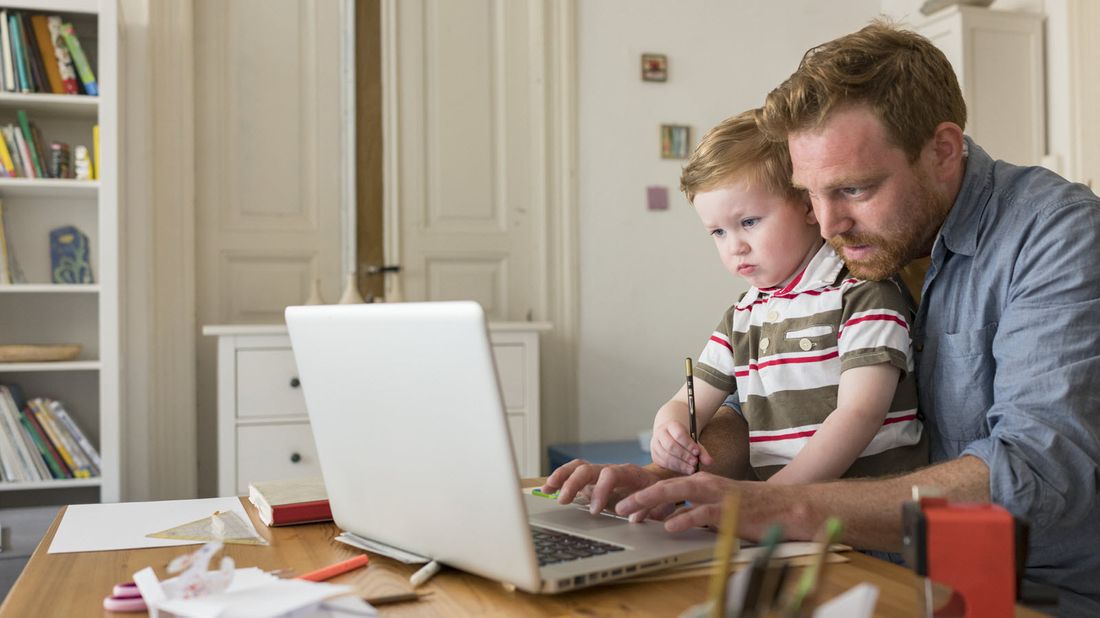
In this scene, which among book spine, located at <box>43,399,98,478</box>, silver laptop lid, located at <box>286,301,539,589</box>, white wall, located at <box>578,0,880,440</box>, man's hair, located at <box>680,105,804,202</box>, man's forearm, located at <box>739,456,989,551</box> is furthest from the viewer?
white wall, located at <box>578,0,880,440</box>

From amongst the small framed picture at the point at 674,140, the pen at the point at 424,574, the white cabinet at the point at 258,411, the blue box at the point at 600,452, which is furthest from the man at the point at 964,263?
the small framed picture at the point at 674,140

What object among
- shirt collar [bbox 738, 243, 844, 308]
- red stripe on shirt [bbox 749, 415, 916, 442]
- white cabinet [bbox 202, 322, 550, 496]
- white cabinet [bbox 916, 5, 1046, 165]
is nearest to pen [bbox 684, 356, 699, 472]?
red stripe on shirt [bbox 749, 415, 916, 442]

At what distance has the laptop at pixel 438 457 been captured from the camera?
0.83 m

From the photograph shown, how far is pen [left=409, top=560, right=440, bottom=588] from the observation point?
0.93 m

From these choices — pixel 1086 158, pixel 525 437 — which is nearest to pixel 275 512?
pixel 525 437

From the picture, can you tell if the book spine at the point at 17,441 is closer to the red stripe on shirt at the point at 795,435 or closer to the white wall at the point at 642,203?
the white wall at the point at 642,203

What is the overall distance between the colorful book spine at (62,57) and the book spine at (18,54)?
95 mm

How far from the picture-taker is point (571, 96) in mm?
3924

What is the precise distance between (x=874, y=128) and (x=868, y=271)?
19 centimetres

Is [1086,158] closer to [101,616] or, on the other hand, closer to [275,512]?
[275,512]

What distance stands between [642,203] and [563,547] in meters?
3.14

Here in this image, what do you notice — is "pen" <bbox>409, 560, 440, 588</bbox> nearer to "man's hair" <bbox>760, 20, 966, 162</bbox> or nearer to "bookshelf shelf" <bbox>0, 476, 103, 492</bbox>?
"man's hair" <bbox>760, 20, 966, 162</bbox>

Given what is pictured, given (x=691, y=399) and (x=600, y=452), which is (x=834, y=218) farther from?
(x=600, y=452)

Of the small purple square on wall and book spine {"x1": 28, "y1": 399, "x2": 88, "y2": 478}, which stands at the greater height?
the small purple square on wall
